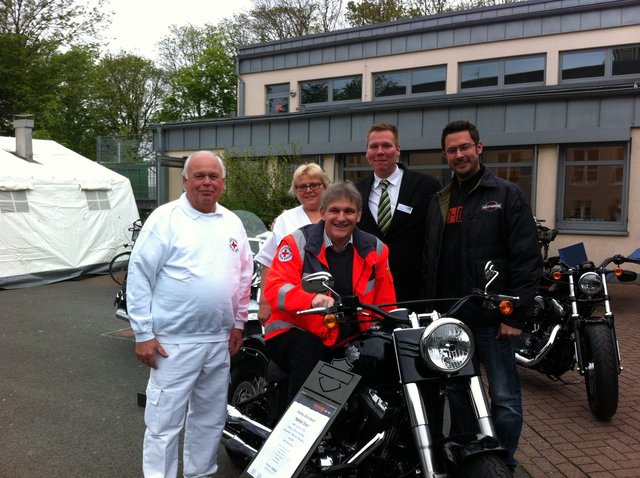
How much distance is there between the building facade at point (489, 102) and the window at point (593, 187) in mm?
20

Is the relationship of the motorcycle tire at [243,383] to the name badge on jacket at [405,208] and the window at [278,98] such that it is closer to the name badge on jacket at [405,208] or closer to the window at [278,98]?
the name badge on jacket at [405,208]

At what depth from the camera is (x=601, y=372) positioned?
4.19m

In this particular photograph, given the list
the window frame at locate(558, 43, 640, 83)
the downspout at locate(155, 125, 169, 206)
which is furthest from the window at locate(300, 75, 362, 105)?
the window frame at locate(558, 43, 640, 83)

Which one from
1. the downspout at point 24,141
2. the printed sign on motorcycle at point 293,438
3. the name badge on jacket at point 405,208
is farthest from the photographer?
the downspout at point 24,141

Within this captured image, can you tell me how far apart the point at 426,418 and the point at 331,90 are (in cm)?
1754

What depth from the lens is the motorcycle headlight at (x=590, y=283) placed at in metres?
4.63

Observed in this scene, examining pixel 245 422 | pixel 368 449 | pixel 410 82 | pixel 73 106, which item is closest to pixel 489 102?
pixel 410 82

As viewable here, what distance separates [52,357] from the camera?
20.4 feet

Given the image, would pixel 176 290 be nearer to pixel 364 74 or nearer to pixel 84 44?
pixel 364 74

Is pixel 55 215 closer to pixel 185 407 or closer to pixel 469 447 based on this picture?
pixel 185 407

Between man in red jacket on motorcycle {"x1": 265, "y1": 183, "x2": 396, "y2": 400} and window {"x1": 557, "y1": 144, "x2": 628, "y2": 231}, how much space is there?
9.42 m

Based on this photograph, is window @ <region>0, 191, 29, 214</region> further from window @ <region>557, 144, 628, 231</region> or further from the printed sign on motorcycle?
Answer: window @ <region>557, 144, 628, 231</region>

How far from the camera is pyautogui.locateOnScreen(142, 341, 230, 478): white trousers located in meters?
2.87

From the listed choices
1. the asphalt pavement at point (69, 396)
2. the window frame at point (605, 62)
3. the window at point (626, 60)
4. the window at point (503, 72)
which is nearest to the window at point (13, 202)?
the asphalt pavement at point (69, 396)
